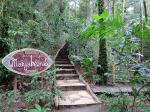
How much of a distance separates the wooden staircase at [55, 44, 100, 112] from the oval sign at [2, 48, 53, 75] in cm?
91

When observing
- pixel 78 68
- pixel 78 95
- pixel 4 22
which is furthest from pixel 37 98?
pixel 78 68

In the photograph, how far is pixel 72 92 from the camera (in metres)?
7.41

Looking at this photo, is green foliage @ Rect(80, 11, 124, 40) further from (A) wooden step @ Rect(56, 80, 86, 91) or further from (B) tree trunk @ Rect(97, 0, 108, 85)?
(B) tree trunk @ Rect(97, 0, 108, 85)

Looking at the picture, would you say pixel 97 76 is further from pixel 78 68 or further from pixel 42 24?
pixel 42 24

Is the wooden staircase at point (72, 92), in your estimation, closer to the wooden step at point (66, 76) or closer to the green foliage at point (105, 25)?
the wooden step at point (66, 76)

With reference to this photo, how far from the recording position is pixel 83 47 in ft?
33.4

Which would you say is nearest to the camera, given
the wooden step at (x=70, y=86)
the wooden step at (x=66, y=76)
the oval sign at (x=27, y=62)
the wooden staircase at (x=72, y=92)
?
the oval sign at (x=27, y=62)

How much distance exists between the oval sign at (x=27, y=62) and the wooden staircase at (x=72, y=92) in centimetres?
91

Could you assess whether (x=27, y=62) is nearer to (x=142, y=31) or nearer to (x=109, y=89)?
(x=142, y=31)

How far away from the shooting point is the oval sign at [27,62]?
5.25 m

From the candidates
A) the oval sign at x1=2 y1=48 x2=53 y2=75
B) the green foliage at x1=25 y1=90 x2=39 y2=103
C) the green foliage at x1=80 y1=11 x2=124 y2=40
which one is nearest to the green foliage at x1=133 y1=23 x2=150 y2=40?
the green foliage at x1=80 y1=11 x2=124 y2=40

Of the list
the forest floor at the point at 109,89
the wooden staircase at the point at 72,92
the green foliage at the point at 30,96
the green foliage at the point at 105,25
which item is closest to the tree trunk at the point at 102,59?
the forest floor at the point at 109,89

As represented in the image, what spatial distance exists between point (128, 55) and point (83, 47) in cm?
523

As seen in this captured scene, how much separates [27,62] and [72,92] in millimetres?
2446
